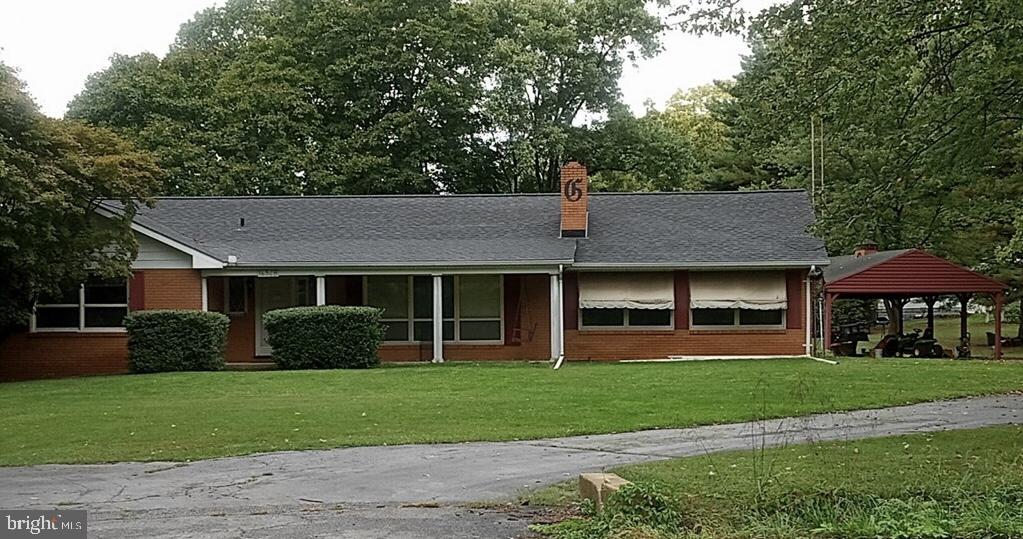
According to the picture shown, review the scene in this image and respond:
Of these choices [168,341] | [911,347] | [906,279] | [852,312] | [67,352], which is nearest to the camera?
[168,341]

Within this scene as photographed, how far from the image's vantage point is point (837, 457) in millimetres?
9789

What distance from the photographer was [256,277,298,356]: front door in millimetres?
26266

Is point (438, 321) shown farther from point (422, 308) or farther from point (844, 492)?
point (844, 492)

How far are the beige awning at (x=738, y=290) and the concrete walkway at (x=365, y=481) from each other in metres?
11.4

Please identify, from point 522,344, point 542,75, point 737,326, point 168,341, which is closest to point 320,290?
point 168,341

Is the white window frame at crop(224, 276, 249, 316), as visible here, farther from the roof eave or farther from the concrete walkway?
the concrete walkway

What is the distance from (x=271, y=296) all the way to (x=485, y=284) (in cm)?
507

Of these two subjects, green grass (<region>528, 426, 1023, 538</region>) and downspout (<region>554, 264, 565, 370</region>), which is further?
downspout (<region>554, 264, 565, 370</region>)

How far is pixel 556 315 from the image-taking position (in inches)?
963

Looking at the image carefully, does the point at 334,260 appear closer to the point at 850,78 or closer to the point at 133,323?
the point at 133,323

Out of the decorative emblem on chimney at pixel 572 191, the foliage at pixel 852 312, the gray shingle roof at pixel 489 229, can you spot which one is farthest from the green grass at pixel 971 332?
the decorative emblem on chimney at pixel 572 191

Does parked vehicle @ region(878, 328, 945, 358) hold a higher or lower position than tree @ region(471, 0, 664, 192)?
lower

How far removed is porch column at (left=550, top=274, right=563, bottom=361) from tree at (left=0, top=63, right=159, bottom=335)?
28.8ft

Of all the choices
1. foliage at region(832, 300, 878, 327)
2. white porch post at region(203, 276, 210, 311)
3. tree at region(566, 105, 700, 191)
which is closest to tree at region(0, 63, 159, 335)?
white porch post at region(203, 276, 210, 311)
